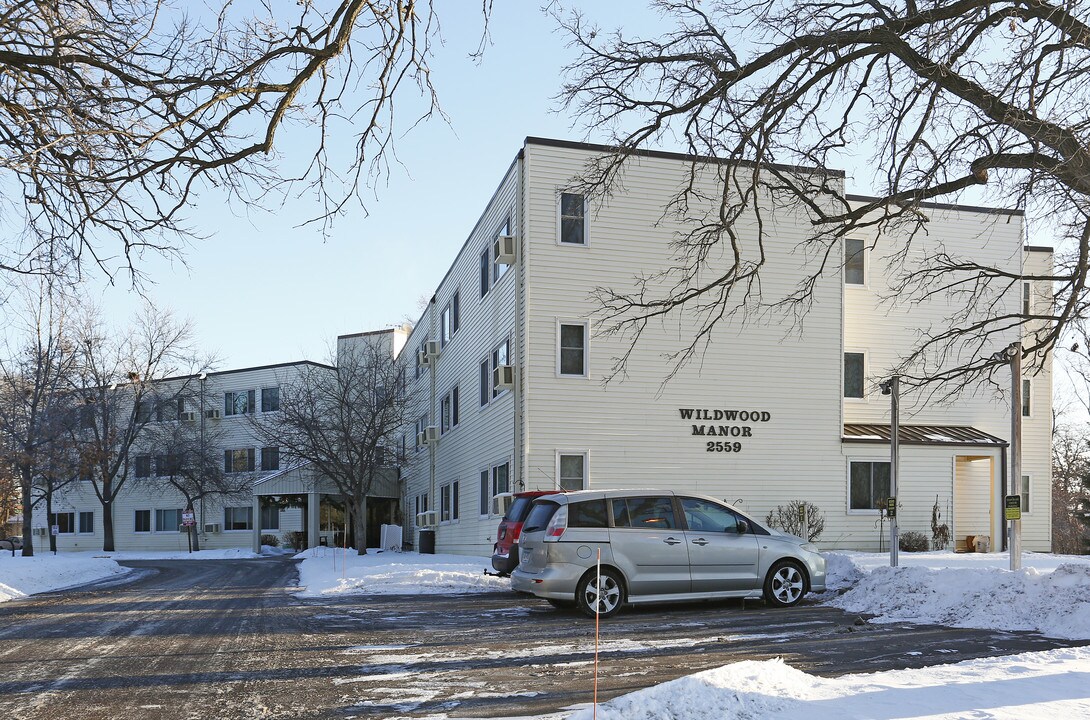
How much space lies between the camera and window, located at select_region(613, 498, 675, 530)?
1392 cm

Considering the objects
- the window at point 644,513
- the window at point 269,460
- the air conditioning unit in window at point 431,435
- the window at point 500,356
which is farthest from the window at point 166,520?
the window at point 644,513

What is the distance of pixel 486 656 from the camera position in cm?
1003

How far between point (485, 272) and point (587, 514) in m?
17.2

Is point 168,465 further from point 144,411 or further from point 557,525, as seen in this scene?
point 557,525

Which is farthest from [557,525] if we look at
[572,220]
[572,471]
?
[572,220]

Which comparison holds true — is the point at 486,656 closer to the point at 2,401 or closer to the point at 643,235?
the point at 643,235

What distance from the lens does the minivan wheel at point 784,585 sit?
46.7 feet

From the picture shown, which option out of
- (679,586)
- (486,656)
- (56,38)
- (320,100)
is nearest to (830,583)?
(679,586)

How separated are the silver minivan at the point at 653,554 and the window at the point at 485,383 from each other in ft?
48.0

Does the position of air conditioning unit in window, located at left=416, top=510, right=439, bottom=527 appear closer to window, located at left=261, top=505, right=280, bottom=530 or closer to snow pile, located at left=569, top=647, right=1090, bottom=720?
window, located at left=261, top=505, right=280, bottom=530

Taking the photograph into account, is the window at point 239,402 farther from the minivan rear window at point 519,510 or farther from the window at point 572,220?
the minivan rear window at point 519,510

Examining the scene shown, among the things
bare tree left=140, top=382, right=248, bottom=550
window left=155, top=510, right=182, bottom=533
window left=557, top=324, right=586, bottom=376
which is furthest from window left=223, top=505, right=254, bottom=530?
window left=557, top=324, right=586, bottom=376

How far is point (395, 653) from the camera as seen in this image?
10.4m

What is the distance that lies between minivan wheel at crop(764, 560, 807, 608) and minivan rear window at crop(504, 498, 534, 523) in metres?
4.45
